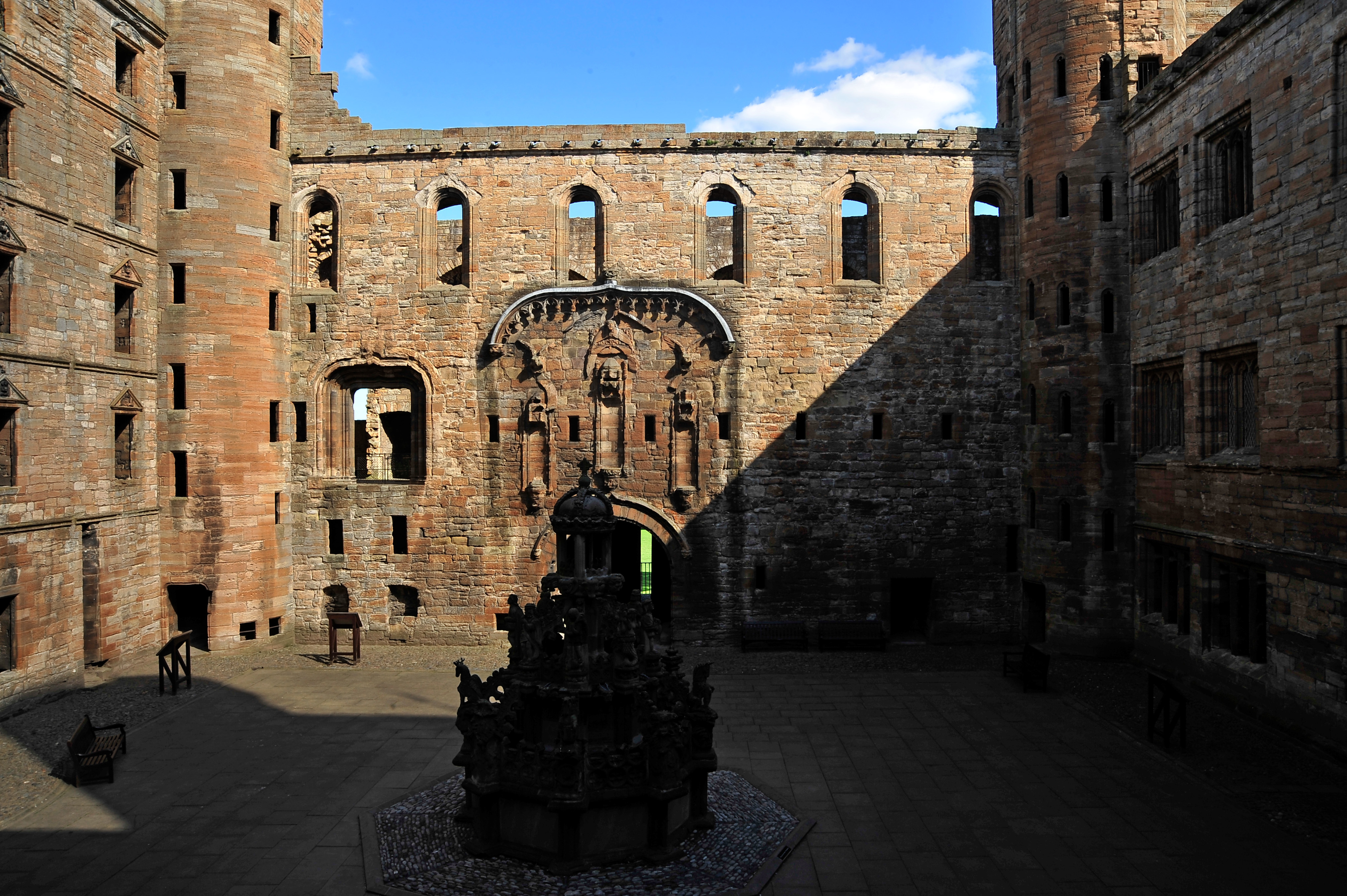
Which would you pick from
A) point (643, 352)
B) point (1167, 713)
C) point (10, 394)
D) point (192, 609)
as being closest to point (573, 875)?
point (1167, 713)

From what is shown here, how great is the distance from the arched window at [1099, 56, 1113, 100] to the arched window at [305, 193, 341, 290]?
17.3 m

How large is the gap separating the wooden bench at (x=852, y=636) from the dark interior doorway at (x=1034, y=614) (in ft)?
11.3

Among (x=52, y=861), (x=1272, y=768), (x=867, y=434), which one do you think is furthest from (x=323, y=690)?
(x=1272, y=768)

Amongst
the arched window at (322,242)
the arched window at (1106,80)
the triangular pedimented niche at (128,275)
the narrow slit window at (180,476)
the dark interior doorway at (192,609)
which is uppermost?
the arched window at (1106,80)

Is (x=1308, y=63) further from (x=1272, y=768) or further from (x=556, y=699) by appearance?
(x=556, y=699)

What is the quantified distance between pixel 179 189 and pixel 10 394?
6.32 meters

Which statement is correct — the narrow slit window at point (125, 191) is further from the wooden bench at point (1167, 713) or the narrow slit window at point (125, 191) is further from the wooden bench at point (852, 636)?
the wooden bench at point (1167, 713)

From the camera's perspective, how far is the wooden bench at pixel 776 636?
61.6 ft

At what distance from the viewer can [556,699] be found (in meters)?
9.02

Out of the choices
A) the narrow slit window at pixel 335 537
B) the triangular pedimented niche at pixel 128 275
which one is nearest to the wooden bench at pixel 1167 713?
the narrow slit window at pixel 335 537

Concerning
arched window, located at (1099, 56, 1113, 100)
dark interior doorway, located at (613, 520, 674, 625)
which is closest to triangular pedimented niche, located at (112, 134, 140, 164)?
dark interior doorway, located at (613, 520, 674, 625)

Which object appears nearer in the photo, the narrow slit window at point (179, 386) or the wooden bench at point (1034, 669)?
the wooden bench at point (1034, 669)

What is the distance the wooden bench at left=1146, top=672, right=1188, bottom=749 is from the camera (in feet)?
40.2

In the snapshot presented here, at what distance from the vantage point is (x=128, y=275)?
17547 millimetres
